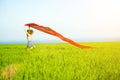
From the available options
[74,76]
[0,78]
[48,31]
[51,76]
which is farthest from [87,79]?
[48,31]

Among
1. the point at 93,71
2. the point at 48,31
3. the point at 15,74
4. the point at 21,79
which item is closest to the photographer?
the point at 21,79

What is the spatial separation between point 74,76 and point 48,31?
6436mm

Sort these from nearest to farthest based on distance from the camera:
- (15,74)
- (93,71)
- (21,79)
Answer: (21,79) → (15,74) → (93,71)

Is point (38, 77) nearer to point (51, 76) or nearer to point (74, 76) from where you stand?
point (51, 76)

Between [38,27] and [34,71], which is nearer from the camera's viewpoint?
[34,71]

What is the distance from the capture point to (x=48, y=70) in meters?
5.31

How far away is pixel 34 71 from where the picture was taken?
17.1ft

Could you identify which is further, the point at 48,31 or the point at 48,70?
the point at 48,31

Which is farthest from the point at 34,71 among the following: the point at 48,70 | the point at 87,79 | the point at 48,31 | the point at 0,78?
the point at 48,31

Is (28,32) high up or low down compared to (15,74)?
up

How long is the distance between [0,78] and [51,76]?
3.15 feet

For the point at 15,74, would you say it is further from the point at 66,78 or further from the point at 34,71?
the point at 66,78

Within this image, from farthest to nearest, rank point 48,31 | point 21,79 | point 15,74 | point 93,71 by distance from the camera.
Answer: point 48,31 → point 93,71 → point 15,74 → point 21,79

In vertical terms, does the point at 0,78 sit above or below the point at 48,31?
below
